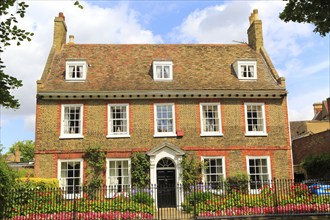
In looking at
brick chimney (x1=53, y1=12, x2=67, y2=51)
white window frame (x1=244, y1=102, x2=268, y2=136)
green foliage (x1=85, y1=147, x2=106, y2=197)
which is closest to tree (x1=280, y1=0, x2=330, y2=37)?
white window frame (x1=244, y1=102, x2=268, y2=136)

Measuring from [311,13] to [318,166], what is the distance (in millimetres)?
19226

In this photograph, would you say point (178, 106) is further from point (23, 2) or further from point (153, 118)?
point (23, 2)

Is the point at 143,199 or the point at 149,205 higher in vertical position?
the point at 143,199

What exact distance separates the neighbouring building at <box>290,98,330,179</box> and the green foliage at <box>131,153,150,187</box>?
1633cm

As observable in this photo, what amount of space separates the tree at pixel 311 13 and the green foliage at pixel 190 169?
10552 mm

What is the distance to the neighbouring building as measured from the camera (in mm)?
29952

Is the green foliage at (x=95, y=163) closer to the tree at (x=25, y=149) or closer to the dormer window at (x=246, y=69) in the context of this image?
the dormer window at (x=246, y=69)

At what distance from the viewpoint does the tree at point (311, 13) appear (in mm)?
11031

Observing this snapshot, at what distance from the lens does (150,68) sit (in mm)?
22953

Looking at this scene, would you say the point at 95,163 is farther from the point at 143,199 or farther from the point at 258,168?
the point at 258,168

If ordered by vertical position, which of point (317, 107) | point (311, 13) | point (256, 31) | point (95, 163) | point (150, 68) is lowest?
point (95, 163)

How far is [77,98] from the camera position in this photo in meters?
20.5

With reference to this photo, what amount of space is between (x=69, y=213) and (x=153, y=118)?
7.78m

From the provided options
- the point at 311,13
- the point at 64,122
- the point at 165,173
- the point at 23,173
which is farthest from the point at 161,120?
the point at 23,173
